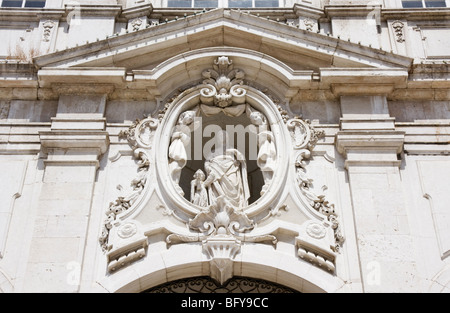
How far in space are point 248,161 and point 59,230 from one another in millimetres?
3299

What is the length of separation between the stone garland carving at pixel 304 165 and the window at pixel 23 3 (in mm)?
5497

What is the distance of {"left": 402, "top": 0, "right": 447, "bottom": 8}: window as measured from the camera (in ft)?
42.2

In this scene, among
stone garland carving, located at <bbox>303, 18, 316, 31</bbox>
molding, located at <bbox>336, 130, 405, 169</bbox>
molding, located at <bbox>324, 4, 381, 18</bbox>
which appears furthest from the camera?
molding, located at <bbox>324, 4, 381, 18</bbox>

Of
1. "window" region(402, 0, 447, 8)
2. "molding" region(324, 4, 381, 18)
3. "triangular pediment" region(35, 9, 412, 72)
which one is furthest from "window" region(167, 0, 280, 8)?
"window" region(402, 0, 447, 8)

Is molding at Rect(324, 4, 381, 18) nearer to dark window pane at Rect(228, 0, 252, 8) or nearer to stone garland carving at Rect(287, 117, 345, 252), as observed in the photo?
dark window pane at Rect(228, 0, 252, 8)

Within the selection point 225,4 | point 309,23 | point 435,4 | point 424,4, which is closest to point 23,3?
point 225,4

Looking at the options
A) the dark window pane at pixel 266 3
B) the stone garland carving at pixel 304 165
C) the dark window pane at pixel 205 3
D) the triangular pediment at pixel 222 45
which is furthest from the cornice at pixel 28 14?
the stone garland carving at pixel 304 165

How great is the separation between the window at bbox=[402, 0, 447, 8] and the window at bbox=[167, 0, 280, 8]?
92.8 inches

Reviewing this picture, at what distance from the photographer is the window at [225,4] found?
1300cm

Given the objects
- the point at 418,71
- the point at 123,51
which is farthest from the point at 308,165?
the point at 123,51

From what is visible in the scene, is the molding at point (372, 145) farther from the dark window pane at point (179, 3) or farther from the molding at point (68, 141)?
the dark window pane at point (179, 3)

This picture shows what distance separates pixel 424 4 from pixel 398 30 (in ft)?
3.94

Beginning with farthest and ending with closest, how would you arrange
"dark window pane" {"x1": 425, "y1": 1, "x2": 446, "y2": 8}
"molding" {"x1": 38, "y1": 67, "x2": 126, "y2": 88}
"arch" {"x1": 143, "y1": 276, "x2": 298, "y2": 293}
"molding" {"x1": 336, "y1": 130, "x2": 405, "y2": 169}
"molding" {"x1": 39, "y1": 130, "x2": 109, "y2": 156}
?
"dark window pane" {"x1": 425, "y1": 1, "x2": 446, "y2": 8} → "molding" {"x1": 38, "y1": 67, "x2": 126, "y2": 88} → "molding" {"x1": 39, "y1": 130, "x2": 109, "y2": 156} → "molding" {"x1": 336, "y1": 130, "x2": 405, "y2": 169} → "arch" {"x1": 143, "y1": 276, "x2": 298, "y2": 293}

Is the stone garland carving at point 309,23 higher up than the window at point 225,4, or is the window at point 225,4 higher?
the window at point 225,4
